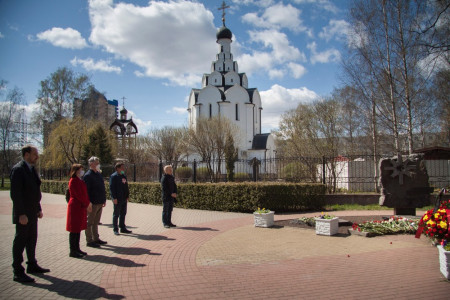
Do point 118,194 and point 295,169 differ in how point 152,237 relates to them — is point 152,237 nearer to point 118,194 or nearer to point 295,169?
point 118,194

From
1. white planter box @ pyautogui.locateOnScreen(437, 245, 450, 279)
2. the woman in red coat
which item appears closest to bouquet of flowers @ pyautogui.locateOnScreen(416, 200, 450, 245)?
white planter box @ pyautogui.locateOnScreen(437, 245, 450, 279)

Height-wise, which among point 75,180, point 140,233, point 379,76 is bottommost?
point 140,233

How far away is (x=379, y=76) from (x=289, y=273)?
15.8 metres

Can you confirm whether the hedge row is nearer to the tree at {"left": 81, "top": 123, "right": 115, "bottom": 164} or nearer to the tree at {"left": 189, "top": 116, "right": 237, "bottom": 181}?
the tree at {"left": 81, "top": 123, "right": 115, "bottom": 164}

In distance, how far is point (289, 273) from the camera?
16.7 ft

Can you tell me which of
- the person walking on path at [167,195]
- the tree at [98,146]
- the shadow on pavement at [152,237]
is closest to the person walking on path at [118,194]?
the shadow on pavement at [152,237]

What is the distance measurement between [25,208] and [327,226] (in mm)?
6456

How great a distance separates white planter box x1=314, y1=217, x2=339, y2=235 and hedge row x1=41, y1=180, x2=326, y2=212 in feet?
13.1

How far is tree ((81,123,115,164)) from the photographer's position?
30.5 metres

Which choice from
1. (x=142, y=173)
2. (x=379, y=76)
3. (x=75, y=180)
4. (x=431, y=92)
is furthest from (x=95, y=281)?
(x=431, y=92)

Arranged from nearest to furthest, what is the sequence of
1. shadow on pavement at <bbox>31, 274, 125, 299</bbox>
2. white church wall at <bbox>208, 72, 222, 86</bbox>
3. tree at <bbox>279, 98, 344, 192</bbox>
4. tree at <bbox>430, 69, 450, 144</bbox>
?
shadow on pavement at <bbox>31, 274, 125, 299</bbox>
tree at <bbox>430, 69, 450, 144</bbox>
tree at <bbox>279, 98, 344, 192</bbox>
white church wall at <bbox>208, 72, 222, 86</bbox>

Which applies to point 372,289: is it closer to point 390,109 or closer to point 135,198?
point 135,198

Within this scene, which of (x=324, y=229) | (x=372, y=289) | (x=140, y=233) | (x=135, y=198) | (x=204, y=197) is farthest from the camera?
(x=135, y=198)

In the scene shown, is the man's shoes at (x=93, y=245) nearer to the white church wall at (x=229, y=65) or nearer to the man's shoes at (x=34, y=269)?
the man's shoes at (x=34, y=269)
